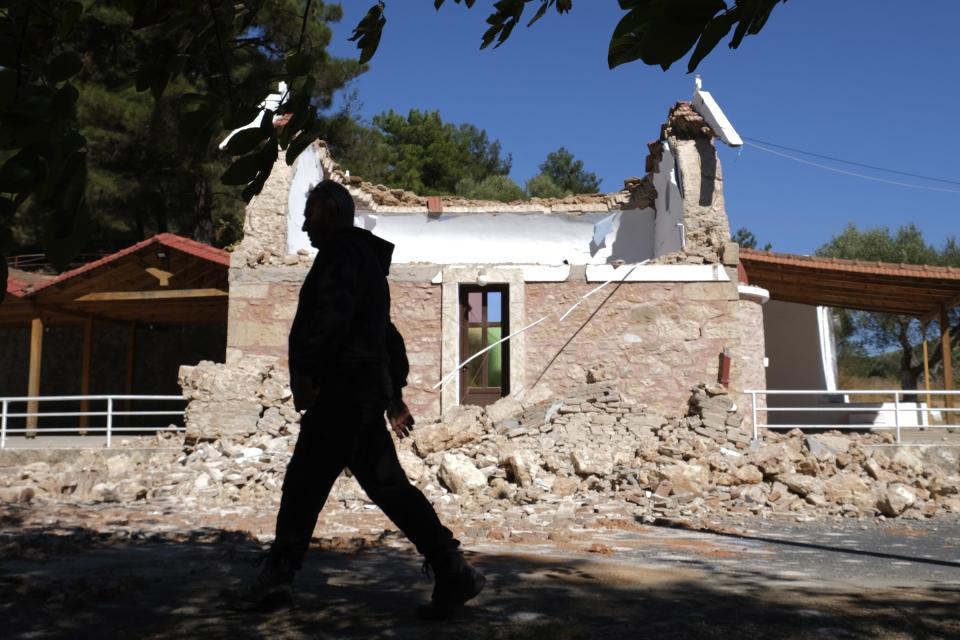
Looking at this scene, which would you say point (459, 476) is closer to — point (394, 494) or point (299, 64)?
point (394, 494)

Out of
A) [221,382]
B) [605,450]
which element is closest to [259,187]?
[605,450]

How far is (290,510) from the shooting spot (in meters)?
3.32

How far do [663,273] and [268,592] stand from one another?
903 centimetres

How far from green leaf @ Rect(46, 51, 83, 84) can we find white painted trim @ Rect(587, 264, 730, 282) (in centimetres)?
967

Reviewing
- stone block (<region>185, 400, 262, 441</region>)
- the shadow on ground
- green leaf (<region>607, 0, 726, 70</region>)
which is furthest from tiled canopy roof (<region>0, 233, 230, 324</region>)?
green leaf (<region>607, 0, 726, 70</region>)

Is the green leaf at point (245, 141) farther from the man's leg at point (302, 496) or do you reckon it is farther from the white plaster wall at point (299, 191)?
the white plaster wall at point (299, 191)

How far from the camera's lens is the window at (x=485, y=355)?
472 inches

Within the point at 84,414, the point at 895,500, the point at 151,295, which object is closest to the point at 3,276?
the point at 895,500

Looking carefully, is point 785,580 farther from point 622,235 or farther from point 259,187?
point 622,235

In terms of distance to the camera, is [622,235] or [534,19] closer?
[534,19]

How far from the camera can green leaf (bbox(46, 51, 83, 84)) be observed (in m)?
2.25

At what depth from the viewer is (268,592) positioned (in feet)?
10.6

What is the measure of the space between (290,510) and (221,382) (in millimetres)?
7868

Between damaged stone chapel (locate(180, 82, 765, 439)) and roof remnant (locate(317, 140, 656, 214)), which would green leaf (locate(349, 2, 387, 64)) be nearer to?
damaged stone chapel (locate(180, 82, 765, 439))
